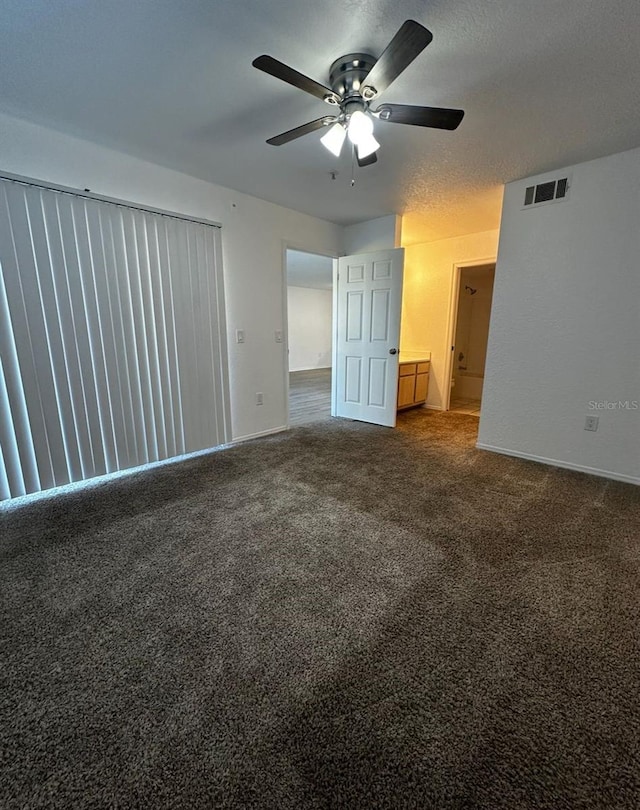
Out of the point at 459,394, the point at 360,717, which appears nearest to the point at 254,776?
the point at 360,717

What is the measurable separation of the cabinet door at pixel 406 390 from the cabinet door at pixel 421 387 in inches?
4.3

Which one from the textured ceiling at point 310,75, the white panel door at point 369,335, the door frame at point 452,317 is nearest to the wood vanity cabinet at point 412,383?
the door frame at point 452,317

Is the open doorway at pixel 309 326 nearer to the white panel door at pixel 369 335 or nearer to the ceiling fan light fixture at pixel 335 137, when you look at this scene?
the white panel door at pixel 369 335

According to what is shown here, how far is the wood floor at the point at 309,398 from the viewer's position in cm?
467

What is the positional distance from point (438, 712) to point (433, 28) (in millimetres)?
2598


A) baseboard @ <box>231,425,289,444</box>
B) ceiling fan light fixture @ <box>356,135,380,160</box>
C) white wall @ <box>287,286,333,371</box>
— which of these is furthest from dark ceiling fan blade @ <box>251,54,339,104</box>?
white wall @ <box>287,286,333,371</box>

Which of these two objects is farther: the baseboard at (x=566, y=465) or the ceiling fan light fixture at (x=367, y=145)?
the baseboard at (x=566, y=465)

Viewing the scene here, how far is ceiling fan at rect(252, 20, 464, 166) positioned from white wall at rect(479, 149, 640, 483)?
1.77 metres

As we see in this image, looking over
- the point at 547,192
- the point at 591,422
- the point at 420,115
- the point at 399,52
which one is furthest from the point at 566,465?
the point at 399,52

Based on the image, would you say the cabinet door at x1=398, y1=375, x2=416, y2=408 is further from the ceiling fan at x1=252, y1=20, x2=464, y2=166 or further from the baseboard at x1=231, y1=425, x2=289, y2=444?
the ceiling fan at x1=252, y1=20, x2=464, y2=166

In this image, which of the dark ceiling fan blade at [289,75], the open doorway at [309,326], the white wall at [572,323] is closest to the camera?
the dark ceiling fan blade at [289,75]

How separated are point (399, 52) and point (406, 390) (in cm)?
378

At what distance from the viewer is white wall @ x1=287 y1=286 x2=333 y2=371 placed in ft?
30.4

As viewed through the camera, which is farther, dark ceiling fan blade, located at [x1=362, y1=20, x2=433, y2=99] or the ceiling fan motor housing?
the ceiling fan motor housing
